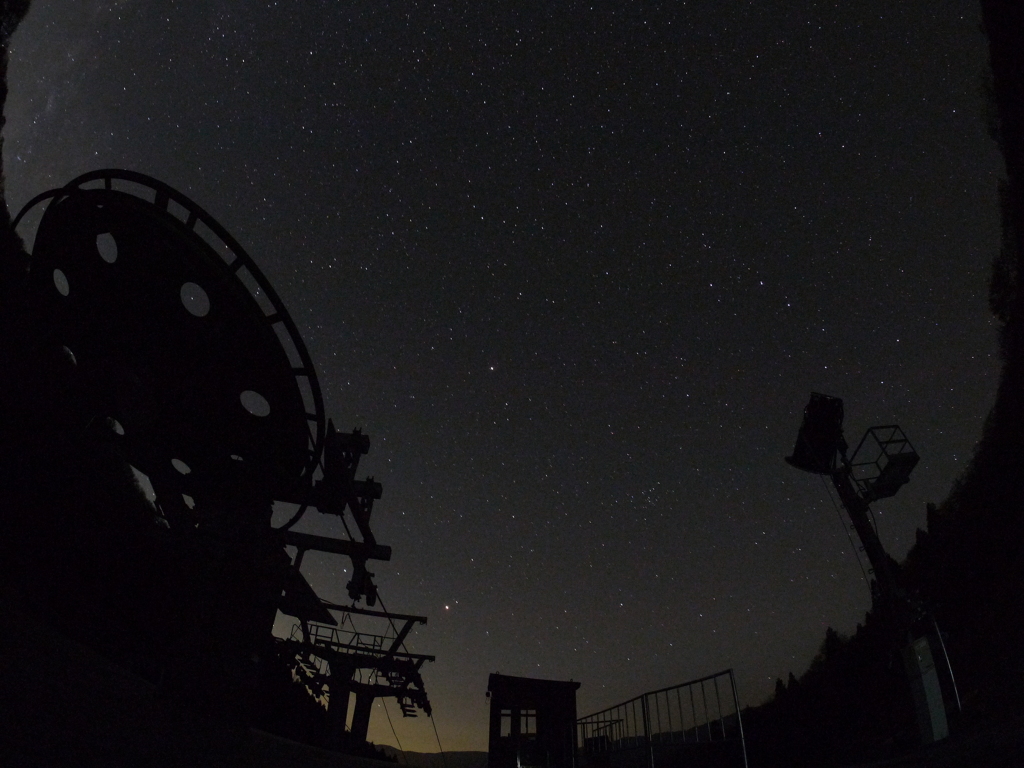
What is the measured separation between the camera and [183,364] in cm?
769

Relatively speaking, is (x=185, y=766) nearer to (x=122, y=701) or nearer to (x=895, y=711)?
(x=122, y=701)

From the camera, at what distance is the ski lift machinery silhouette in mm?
6949

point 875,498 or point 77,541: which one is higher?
point 875,498

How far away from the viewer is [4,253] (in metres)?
10.7

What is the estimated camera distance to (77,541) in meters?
10.6

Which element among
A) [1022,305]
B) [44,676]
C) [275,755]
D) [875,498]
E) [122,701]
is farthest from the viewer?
[1022,305]

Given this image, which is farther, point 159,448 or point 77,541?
point 77,541

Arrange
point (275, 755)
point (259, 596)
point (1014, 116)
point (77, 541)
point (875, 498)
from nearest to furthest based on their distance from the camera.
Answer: point (275, 755) → point (259, 596) → point (77, 541) → point (875, 498) → point (1014, 116)

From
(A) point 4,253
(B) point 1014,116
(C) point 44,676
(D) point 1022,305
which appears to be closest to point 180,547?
(C) point 44,676

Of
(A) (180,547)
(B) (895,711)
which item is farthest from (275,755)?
(B) (895,711)

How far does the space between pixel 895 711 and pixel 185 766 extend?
3419cm

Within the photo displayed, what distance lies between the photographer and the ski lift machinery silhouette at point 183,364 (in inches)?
274

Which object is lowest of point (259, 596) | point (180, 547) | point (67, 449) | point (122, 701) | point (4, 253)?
point (122, 701)

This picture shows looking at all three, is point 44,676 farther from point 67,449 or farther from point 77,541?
point 77,541
